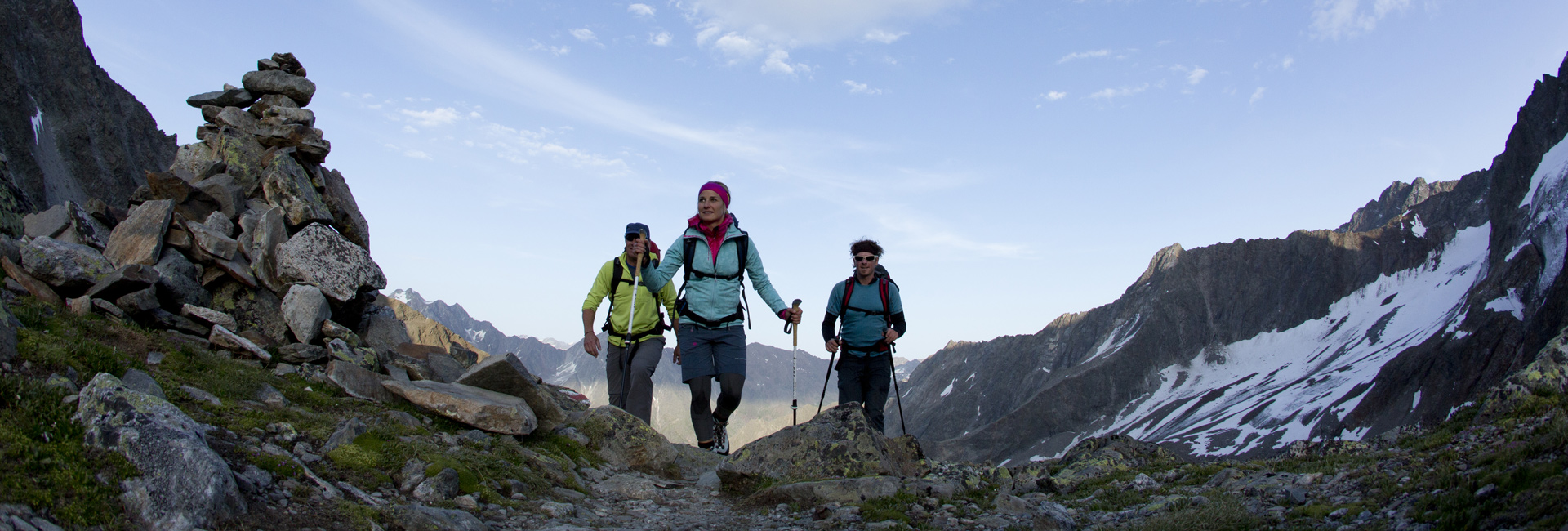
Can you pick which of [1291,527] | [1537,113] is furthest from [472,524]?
[1537,113]

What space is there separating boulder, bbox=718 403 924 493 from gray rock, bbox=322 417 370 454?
4.01 metres

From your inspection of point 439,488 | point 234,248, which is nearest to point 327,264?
point 234,248

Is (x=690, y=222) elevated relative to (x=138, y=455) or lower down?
elevated

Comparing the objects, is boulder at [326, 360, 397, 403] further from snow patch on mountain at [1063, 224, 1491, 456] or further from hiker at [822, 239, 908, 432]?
snow patch on mountain at [1063, 224, 1491, 456]

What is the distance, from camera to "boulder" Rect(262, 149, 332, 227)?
14312 millimetres

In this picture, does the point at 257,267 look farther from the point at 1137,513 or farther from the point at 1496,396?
the point at 1496,396

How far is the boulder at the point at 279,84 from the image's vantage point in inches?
659

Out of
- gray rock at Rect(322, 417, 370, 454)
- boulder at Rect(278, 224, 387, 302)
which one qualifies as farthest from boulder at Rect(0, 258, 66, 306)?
gray rock at Rect(322, 417, 370, 454)

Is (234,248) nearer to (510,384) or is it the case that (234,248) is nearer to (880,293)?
(510,384)

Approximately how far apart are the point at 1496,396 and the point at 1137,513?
180 inches

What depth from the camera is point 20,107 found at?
56969 mm

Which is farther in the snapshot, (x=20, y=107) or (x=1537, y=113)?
(x=1537, y=113)

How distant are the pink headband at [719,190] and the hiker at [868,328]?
2.40 meters

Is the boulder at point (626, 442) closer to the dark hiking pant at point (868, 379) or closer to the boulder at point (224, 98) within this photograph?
the dark hiking pant at point (868, 379)
